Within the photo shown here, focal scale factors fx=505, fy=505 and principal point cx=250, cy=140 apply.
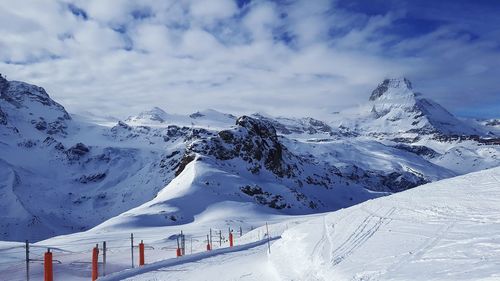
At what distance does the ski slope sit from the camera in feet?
26.3

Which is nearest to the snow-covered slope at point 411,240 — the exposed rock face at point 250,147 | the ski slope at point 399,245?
the ski slope at point 399,245

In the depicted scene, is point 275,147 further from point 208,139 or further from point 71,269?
point 71,269

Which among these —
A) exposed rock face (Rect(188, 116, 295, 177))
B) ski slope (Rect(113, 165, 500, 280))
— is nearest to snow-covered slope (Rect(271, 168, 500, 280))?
ski slope (Rect(113, 165, 500, 280))

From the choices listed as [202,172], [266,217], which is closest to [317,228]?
[266,217]

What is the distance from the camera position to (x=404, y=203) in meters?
14.9

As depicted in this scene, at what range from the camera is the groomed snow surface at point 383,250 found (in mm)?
8141

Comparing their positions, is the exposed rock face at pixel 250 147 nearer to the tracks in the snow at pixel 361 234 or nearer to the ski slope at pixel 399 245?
the ski slope at pixel 399 245

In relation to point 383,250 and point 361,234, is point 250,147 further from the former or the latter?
point 383,250

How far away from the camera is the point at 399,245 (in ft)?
32.8

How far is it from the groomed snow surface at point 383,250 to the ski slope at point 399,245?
0.05 ft

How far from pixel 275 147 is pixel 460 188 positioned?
130093 millimetres

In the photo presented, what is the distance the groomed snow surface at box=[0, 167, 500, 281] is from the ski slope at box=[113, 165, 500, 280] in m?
0.02

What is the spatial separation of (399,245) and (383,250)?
33 cm

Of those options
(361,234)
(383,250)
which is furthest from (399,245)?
(361,234)
